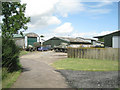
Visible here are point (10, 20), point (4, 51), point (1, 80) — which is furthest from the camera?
point (10, 20)

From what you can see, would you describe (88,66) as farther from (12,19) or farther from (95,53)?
(12,19)

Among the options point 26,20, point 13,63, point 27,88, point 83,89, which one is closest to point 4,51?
point 13,63

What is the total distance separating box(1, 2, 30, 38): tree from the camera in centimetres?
914

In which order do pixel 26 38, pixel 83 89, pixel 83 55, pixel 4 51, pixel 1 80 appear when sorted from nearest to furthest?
1. pixel 83 89
2. pixel 1 80
3. pixel 4 51
4. pixel 83 55
5. pixel 26 38

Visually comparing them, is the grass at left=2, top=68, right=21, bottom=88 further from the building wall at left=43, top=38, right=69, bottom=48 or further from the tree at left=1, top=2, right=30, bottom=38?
the building wall at left=43, top=38, right=69, bottom=48

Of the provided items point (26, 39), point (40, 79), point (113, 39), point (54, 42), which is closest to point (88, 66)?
point (40, 79)

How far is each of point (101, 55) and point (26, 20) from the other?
37.4 ft

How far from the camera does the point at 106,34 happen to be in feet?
73.5

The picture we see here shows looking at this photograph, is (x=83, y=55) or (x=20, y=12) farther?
(x=83, y=55)

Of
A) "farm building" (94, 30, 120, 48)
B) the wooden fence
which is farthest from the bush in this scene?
"farm building" (94, 30, 120, 48)

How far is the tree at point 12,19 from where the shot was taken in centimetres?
914

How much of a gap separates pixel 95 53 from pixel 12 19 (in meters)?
12.3

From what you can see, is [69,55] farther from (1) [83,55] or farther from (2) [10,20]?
(2) [10,20]

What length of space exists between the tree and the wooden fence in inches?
437
